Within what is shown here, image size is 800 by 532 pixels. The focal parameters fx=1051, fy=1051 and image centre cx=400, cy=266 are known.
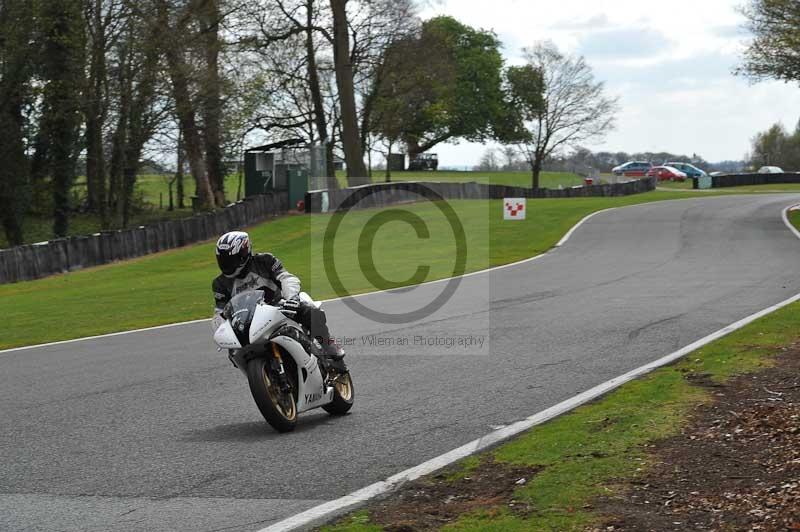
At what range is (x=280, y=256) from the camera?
33.7 m

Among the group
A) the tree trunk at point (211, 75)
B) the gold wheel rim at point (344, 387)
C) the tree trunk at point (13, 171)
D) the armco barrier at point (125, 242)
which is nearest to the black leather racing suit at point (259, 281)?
the gold wheel rim at point (344, 387)

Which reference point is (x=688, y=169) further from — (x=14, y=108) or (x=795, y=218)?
(x=14, y=108)

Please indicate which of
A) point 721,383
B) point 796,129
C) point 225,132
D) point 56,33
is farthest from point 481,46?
point 721,383

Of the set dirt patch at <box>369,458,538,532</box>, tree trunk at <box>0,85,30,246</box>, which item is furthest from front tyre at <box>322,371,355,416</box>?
tree trunk at <box>0,85,30,246</box>

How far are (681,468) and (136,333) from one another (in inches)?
439

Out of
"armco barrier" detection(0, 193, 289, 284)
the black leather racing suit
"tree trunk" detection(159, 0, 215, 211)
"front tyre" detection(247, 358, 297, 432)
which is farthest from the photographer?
"tree trunk" detection(159, 0, 215, 211)

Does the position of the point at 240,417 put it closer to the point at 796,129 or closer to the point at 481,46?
the point at 481,46

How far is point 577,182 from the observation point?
92.3 m

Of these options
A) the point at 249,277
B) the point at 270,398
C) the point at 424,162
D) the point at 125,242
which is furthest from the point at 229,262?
the point at 424,162

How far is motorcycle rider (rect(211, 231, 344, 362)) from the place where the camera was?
28.1ft

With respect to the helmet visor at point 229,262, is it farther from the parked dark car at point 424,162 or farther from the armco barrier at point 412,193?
the parked dark car at point 424,162

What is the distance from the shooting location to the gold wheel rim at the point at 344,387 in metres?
9.36

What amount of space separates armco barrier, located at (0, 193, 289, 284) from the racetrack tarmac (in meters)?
10.7

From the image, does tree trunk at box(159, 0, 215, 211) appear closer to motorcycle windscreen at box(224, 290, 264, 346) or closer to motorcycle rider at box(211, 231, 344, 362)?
motorcycle rider at box(211, 231, 344, 362)
